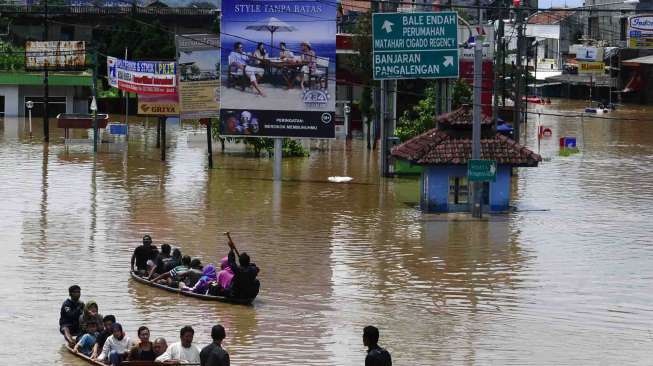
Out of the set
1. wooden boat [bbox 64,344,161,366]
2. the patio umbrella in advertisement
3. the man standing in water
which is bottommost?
wooden boat [bbox 64,344,161,366]

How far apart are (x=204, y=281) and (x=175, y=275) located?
118 centimetres

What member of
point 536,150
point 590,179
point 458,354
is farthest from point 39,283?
point 536,150

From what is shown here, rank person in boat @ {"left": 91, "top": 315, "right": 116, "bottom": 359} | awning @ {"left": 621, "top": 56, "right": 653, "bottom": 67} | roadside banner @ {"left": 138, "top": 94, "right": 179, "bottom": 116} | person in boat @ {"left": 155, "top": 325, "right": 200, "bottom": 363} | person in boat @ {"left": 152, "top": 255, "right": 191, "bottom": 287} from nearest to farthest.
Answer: person in boat @ {"left": 155, "top": 325, "right": 200, "bottom": 363} < person in boat @ {"left": 91, "top": 315, "right": 116, "bottom": 359} < person in boat @ {"left": 152, "top": 255, "right": 191, "bottom": 287} < roadside banner @ {"left": 138, "top": 94, "right": 179, "bottom": 116} < awning @ {"left": 621, "top": 56, "right": 653, "bottom": 67}

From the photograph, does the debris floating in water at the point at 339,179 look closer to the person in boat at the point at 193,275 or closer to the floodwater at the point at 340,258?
the floodwater at the point at 340,258

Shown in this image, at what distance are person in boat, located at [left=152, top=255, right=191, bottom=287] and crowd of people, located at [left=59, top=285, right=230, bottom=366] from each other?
4.88 metres

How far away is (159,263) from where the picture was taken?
2622 cm

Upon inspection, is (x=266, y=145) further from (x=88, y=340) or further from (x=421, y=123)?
(x=88, y=340)

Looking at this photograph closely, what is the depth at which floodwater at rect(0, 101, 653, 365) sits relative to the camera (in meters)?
21.8

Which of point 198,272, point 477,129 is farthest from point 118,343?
point 477,129

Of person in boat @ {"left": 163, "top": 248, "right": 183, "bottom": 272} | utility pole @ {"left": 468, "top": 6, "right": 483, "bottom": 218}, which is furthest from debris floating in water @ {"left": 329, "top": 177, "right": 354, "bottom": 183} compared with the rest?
person in boat @ {"left": 163, "top": 248, "right": 183, "bottom": 272}

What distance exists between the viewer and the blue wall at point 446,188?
39.6m

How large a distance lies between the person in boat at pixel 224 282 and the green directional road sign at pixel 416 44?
20.0 m

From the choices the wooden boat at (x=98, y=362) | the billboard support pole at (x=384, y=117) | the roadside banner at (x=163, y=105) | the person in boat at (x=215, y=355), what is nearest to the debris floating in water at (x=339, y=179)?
the billboard support pole at (x=384, y=117)

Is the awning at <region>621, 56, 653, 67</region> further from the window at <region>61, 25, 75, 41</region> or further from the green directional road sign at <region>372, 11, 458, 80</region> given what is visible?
the green directional road sign at <region>372, 11, 458, 80</region>
